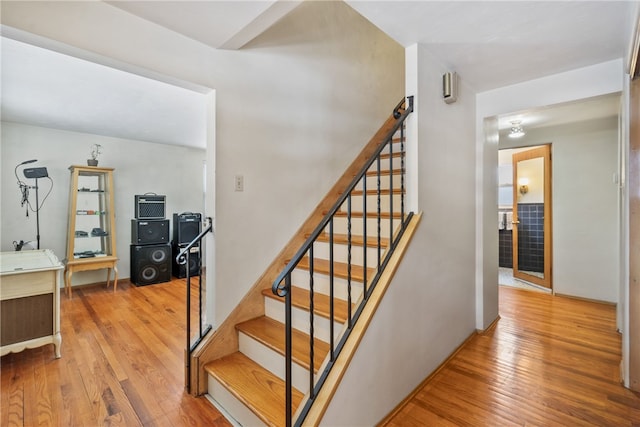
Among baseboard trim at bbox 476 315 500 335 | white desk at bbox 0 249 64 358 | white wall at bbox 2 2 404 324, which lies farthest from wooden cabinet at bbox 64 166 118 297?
→ baseboard trim at bbox 476 315 500 335

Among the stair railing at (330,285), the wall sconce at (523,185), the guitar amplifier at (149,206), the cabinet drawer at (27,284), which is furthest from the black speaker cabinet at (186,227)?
the wall sconce at (523,185)

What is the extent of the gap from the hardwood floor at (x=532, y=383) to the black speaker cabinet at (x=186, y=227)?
436 cm

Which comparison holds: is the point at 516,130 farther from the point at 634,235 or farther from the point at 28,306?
the point at 28,306

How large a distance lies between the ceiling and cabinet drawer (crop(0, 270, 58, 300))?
5.53ft

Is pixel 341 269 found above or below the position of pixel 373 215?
below

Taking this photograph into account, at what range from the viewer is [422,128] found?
2.02 m

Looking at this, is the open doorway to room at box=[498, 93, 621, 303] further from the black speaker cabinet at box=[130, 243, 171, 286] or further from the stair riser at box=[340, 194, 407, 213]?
the black speaker cabinet at box=[130, 243, 171, 286]

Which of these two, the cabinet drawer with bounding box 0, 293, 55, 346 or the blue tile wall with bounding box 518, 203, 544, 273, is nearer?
the cabinet drawer with bounding box 0, 293, 55, 346

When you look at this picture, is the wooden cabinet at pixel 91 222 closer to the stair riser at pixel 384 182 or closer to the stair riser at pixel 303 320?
the stair riser at pixel 303 320

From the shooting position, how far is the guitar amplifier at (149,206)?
15.2 ft

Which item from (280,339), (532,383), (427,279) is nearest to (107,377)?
(280,339)

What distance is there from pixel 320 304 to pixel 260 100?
1.58 meters

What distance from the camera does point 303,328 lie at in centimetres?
199

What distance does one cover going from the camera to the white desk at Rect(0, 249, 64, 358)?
227 cm
